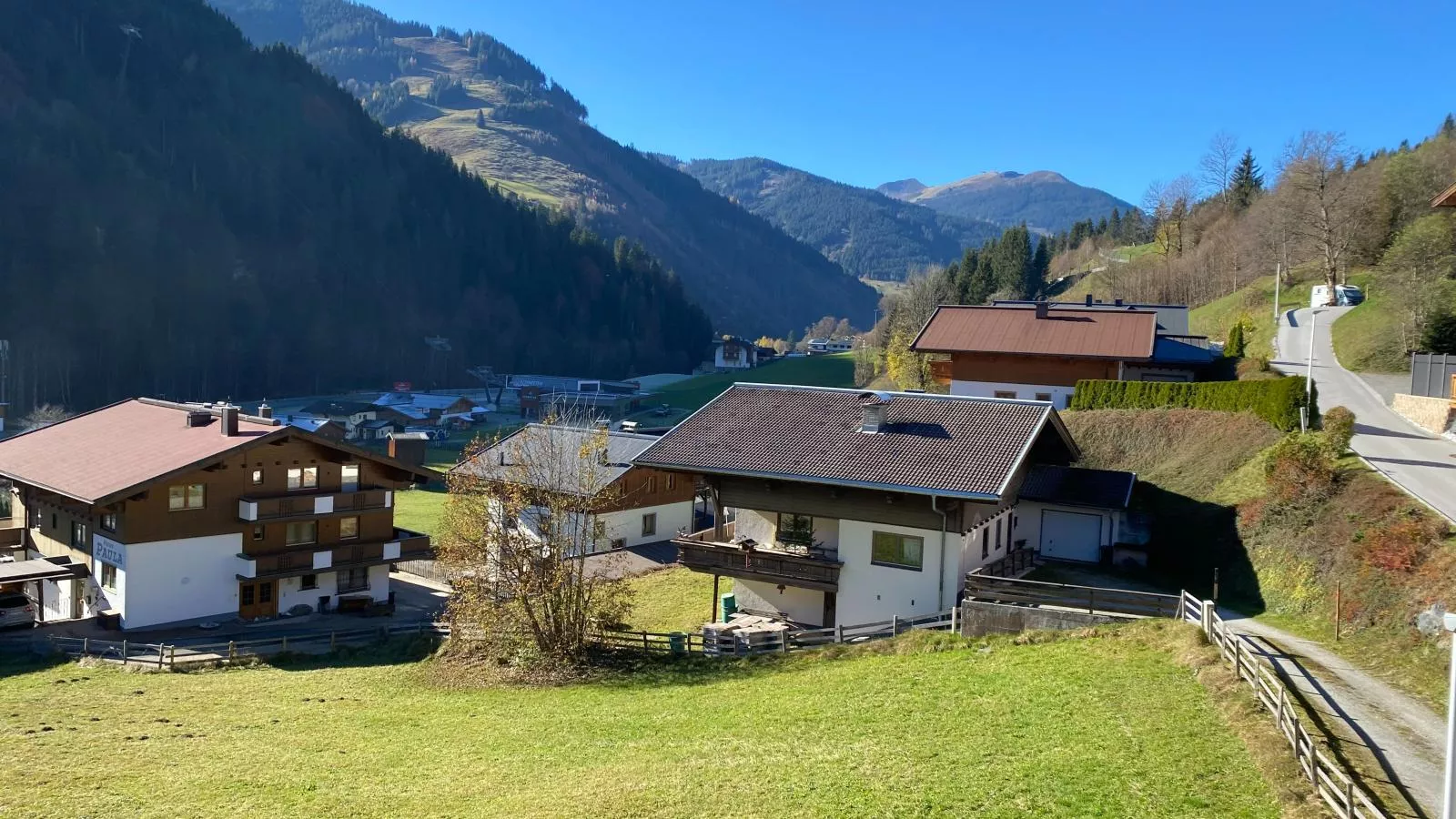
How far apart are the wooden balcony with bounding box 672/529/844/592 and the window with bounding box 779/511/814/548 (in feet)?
1.48

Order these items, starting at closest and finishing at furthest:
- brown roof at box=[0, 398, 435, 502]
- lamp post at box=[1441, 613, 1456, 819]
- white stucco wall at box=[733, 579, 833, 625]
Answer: lamp post at box=[1441, 613, 1456, 819] → white stucco wall at box=[733, 579, 833, 625] → brown roof at box=[0, 398, 435, 502]

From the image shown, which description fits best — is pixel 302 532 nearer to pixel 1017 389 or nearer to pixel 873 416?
pixel 873 416

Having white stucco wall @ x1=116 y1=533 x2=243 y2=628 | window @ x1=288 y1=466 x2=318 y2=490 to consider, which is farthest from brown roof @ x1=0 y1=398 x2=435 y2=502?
white stucco wall @ x1=116 y1=533 x2=243 y2=628

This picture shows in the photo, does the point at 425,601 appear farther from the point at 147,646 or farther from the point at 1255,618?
the point at 1255,618

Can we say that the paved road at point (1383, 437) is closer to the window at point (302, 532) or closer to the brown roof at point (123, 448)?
the brown roof at point (123, 448)

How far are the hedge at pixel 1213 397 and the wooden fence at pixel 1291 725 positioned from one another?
21.5 m

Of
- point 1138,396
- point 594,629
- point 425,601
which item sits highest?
point 1138,396

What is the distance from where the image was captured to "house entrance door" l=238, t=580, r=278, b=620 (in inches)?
1443

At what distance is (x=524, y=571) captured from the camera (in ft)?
84.4

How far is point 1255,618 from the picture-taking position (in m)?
23.5

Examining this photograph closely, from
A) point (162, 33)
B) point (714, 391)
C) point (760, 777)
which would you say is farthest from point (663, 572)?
point (162, 33)

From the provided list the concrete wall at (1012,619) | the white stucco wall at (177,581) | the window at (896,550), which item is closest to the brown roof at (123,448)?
→ the white stucco wall at (177,581)

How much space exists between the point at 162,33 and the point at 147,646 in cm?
Result: 21250

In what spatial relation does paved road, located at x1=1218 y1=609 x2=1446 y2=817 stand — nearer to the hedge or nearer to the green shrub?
the green shrub
